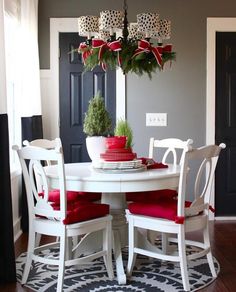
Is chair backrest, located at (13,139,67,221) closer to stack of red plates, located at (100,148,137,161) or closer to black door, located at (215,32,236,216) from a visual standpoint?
stack of red plates, located at (100,148,137,161)

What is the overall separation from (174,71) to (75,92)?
112 cm

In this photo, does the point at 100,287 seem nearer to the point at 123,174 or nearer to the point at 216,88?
the point at 123,174

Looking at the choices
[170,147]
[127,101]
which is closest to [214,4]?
[127,101]

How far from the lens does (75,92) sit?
16.8 feet

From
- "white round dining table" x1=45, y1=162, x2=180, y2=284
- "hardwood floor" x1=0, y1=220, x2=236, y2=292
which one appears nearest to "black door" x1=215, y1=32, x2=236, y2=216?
"hardwood floor" x1=0, y1=220, x2=236, y2=292

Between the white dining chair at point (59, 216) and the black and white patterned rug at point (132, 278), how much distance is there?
136 mm

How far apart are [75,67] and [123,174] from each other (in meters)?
2.30

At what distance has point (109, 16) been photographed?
3.18 metres

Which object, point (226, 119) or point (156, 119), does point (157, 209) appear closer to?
point (156, 119)

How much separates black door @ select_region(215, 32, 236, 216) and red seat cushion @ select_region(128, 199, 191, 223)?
2028mm

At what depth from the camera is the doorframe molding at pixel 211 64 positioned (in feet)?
16.4

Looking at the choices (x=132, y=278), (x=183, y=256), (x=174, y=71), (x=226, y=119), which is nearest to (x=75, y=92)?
(x=174, y=71)

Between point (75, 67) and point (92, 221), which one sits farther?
point (75, 67)

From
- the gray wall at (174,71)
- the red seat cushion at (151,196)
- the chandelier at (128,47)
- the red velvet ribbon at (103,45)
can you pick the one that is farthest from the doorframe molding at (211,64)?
the red velvet ribbon at (103,45)
